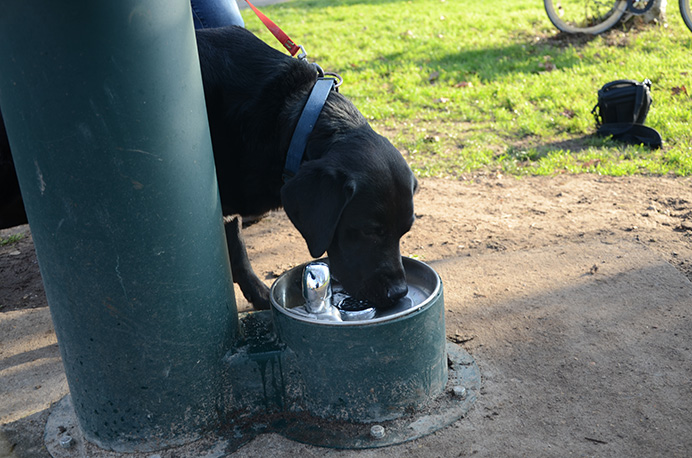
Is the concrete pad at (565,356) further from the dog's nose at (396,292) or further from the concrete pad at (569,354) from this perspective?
the dog's nose at (396,292)

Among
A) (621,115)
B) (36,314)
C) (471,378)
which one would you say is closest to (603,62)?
(621,115)

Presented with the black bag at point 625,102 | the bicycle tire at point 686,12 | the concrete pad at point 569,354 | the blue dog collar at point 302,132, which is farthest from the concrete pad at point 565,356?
the bicycle tire at point 686,12

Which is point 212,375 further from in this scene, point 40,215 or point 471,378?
point 471,378

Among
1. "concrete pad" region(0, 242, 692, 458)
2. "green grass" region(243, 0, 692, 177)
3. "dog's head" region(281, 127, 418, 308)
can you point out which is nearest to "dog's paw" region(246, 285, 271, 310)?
"dog's head" region(281, 127, 418, 308)

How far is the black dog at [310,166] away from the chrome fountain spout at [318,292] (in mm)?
130

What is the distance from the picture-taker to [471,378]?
268cm

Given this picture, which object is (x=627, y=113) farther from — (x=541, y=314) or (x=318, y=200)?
(x=318, y=200)

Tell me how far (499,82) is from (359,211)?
547cm

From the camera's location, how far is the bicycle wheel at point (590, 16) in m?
8.64

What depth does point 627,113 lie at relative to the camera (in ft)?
18.2

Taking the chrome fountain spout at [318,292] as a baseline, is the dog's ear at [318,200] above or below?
above

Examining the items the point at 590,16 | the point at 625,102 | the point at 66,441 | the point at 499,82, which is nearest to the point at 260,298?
the point at 66,441

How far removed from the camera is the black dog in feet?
8.37

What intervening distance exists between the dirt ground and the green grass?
54 centimetres
